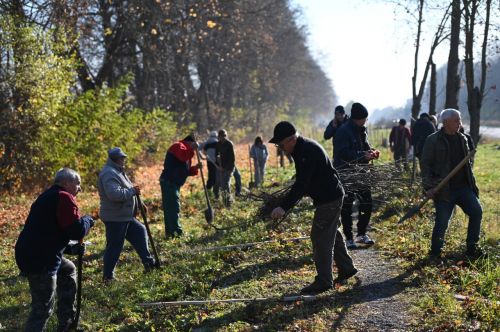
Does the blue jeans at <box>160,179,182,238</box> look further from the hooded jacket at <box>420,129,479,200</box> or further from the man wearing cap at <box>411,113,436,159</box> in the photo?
the man wearing cap at <box>411,113,436,159</box>

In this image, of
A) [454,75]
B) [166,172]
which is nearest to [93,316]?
[166,172]

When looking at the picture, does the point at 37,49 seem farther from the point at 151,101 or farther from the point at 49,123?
the point at 151,101

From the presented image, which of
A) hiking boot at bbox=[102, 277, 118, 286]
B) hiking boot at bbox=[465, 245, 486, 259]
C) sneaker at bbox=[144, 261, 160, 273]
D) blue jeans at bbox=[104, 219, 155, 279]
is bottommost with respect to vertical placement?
hiking boot at bbox=[102, 277, 118, 286]

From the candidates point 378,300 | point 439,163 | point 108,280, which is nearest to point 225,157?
point 108,280

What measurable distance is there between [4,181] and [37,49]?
13.2ft

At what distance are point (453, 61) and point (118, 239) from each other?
1115 cm

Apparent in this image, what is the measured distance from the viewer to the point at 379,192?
8320mm

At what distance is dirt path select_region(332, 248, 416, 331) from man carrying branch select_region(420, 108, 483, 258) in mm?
902

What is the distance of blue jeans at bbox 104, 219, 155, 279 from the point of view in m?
7.36

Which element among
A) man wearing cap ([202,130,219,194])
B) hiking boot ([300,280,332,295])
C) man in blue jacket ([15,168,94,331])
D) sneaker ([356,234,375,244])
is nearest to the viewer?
man in blue jacket ([15,168,94,331])

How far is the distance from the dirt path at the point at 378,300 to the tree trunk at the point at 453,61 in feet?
29.8

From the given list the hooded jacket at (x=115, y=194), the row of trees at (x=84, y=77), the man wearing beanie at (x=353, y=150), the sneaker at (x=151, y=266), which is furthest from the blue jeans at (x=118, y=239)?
the row of trees at (x=84, y=77)

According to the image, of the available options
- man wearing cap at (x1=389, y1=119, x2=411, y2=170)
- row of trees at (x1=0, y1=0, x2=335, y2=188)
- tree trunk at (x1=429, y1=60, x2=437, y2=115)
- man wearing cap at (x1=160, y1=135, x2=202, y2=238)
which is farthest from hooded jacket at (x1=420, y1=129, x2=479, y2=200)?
tree trunk at (x1=429, y1=60, x2=437, y2=115)

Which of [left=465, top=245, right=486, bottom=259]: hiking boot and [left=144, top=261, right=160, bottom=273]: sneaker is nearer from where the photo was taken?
[left=465, top=245, right=486, bottom=259]: hiking boot
